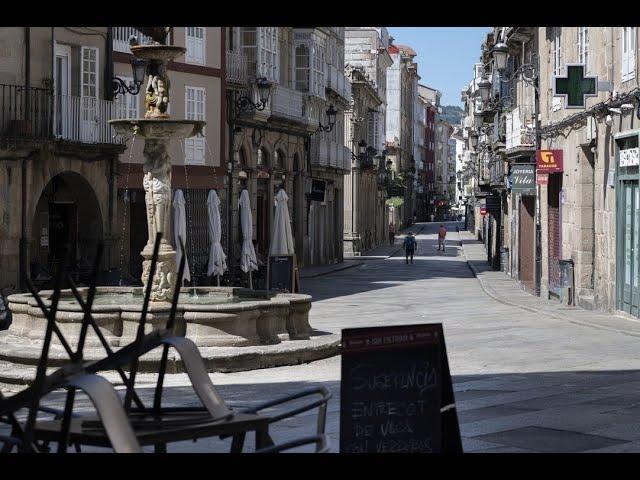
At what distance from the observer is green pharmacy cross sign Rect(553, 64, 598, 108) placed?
24141mm

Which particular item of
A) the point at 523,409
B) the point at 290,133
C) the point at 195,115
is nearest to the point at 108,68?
the point at 195,115

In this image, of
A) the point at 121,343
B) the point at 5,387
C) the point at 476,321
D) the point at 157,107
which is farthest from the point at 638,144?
the point at 5,387

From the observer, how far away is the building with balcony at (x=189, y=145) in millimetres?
32219

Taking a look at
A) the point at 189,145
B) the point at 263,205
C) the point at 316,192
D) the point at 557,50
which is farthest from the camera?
the point at 316,192

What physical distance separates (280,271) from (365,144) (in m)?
42.6

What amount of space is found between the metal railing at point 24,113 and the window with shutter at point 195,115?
8.63 meters

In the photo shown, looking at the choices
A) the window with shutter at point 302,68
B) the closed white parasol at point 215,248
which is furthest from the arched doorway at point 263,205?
the closed white parasol at point 215,248

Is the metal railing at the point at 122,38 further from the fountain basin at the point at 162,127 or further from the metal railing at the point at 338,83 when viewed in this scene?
the metal railing at the point at 338,83

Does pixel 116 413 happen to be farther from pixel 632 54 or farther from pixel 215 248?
pixel 215 248

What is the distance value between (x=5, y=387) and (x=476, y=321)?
38.7 ft

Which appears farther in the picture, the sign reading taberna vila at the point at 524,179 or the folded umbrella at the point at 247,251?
the sign reading taberna vila at the point at 524,179

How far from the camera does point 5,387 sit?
47.1 feet

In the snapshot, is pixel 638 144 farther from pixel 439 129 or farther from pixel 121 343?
pixel 439 129

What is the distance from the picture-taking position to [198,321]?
15.7 metres
